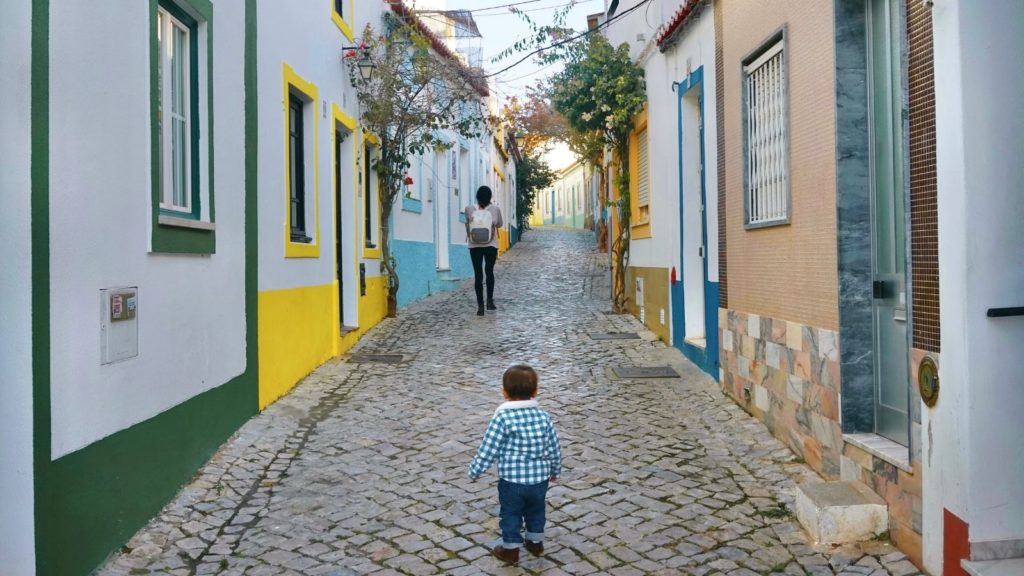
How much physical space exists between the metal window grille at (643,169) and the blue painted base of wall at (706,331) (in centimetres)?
221

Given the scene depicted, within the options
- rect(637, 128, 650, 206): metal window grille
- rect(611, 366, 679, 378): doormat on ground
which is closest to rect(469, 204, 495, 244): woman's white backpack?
rect(637, 128, 650, 206): metal window grille

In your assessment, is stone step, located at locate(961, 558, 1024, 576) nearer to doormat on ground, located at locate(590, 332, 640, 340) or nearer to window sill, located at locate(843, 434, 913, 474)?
window sill, located at locate(843, 434, 913, 474)

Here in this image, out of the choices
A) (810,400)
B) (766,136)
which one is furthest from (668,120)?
(810,400)

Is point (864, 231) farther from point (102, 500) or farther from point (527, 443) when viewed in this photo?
point (102, 500)

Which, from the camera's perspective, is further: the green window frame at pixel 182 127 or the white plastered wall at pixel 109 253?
the green window frame at pixel 182 127

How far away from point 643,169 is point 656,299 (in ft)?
6.56

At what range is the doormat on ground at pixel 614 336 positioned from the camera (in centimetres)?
1063

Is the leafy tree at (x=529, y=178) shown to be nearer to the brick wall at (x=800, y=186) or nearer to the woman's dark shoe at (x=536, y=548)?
the brick wall at (x=800, y=186)

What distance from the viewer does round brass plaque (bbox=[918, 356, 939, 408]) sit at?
3764 mm

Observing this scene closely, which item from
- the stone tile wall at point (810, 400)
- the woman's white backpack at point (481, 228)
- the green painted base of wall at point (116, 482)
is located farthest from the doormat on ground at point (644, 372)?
the woman's white backpack at point (481, 228)

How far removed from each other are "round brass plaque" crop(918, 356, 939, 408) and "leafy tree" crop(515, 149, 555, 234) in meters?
31.7

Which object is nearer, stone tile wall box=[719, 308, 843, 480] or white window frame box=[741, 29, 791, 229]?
stone tile wall box=[719, 308, 843, 480]

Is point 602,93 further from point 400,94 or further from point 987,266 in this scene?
point 987,266

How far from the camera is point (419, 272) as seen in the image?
15086mm
